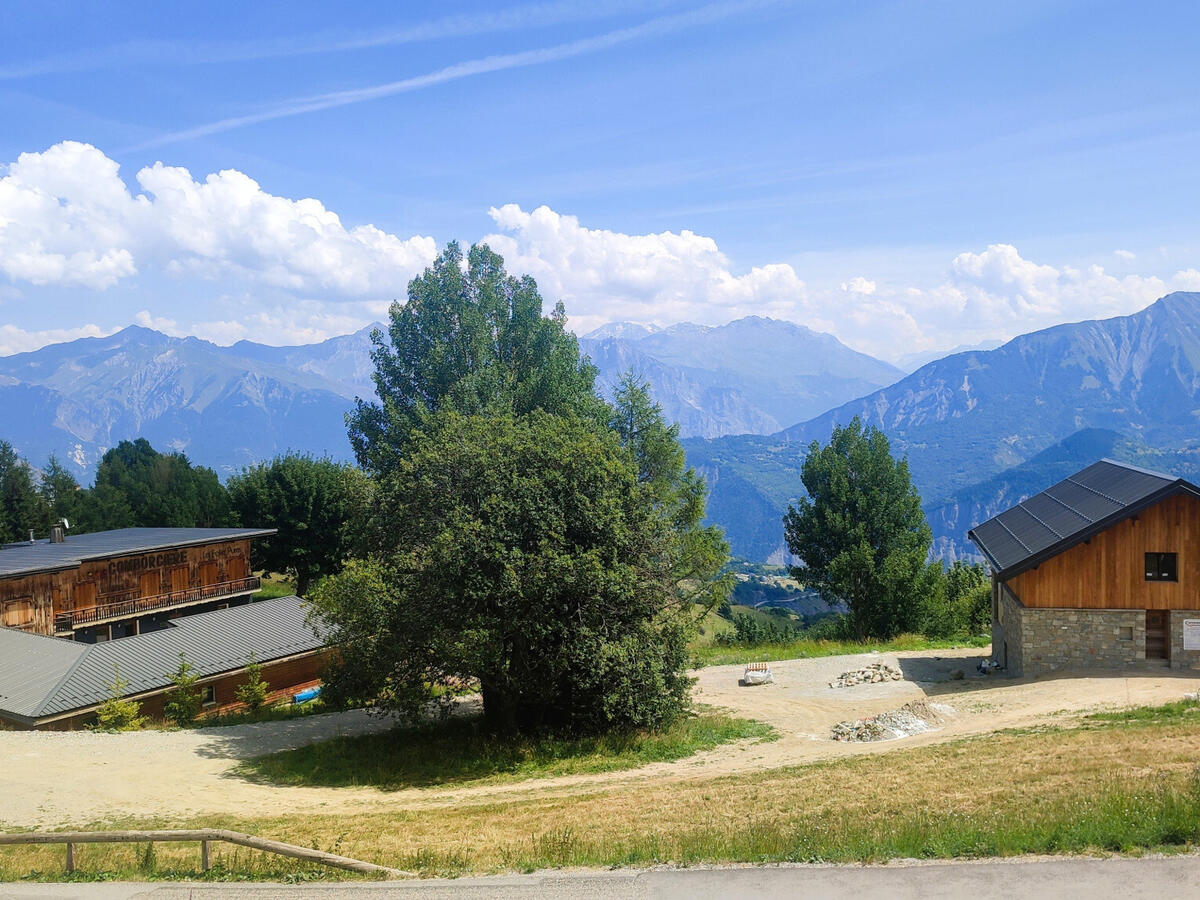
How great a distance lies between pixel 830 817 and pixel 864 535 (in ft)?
138

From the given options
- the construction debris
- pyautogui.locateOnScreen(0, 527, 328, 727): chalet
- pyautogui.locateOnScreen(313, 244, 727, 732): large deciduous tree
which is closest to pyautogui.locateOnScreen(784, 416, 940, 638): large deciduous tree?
the construction debris

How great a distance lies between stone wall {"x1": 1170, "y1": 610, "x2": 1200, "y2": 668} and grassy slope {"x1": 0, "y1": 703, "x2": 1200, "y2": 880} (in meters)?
8.78

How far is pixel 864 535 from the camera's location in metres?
53.8

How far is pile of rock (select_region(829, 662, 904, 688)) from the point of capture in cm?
3366

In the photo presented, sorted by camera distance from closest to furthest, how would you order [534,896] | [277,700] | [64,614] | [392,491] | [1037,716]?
[534,896]
[1037,716]
[392,491]
[277,700]
[64,614]

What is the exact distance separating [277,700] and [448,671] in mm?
18321

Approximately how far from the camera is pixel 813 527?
55.6m

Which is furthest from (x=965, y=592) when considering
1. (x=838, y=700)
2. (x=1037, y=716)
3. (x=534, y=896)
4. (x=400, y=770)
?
(x=534, y=896)

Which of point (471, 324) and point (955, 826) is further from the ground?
point (471, 324)

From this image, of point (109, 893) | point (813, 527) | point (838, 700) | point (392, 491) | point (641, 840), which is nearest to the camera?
point (109, 893)

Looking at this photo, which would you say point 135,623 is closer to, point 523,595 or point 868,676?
point 523,595

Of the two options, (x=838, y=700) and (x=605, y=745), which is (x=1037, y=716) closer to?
(x=838, y=700)

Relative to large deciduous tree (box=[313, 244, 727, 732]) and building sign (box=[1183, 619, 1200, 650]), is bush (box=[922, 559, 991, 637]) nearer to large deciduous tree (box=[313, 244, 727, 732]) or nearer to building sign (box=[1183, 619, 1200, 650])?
building sign (box=[1183, 619, 1200, 650])

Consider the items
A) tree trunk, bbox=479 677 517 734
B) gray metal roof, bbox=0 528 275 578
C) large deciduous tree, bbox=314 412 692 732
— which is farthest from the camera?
gray metal roof, bbox=0 528 275 578
